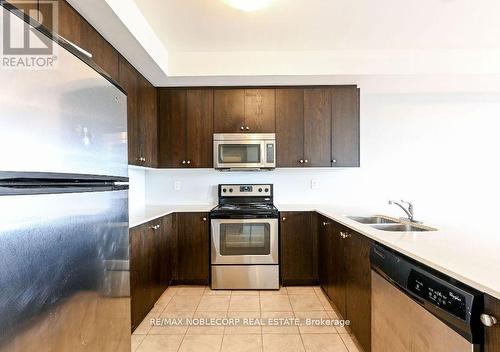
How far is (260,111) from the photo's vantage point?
10.4ft

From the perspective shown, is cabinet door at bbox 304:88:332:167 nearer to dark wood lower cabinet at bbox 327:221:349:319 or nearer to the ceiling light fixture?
dark wood lower cabinet at bbox 327:221:349:319

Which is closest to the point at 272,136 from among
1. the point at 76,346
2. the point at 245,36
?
the point at 245,36

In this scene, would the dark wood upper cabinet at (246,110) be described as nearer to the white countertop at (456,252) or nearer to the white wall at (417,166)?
the white wall at (417,166)

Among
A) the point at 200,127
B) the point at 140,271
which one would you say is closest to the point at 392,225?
the point at 140,271

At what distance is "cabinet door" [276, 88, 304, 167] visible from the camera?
10.3 feet

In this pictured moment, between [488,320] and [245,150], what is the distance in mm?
2502

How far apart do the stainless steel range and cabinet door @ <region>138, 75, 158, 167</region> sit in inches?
36.0

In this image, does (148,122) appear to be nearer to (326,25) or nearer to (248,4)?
(248,4)

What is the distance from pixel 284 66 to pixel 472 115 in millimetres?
2426

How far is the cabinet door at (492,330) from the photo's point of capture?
2.75 ft

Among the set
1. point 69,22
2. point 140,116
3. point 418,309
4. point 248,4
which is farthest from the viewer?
point 140,116

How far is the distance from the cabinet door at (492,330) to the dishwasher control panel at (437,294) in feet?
0.20

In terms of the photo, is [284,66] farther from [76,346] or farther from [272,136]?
[76,346]

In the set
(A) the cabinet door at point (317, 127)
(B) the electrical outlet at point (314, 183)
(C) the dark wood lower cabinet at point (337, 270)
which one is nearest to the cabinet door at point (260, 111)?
(A) the cabinet door at point (317, 127)
